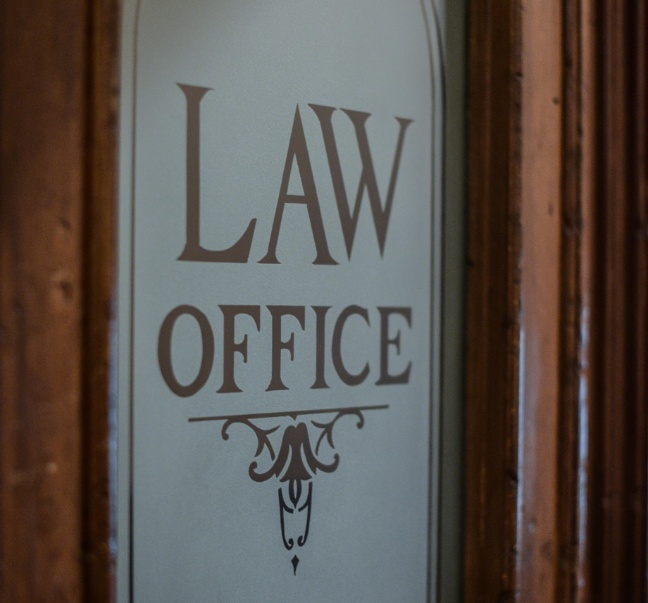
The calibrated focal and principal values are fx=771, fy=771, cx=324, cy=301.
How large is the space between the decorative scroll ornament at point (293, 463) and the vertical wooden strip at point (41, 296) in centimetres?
20

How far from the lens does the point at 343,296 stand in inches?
33.1

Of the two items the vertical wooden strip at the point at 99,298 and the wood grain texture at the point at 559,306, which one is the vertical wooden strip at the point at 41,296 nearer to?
the vertical wooden strip at the point at 99,298

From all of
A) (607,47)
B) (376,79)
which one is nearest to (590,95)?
(607,47)

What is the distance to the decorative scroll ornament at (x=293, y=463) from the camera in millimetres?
782

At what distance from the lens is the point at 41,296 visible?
602 millimetres

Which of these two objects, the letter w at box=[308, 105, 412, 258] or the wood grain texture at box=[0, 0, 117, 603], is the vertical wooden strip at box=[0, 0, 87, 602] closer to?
the wood grain texture at box=[0, 0, 117, 603]

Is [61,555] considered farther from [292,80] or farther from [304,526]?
[292,80]

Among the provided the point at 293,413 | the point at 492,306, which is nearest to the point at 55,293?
the point at 293,413

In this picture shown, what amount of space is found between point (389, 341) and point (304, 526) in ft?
0.74

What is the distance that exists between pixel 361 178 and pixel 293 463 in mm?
320

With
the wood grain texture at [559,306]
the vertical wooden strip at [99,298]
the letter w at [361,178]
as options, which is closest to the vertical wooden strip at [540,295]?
the wood grain texture at [559,306]

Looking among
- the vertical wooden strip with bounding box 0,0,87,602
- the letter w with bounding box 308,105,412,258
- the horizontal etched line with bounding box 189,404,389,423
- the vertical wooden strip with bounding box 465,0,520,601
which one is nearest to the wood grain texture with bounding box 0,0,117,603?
Result: the vertical wooden strip with bounding box 0,0,87,602

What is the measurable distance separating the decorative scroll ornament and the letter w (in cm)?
19

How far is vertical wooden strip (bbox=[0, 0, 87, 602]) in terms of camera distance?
588mm
